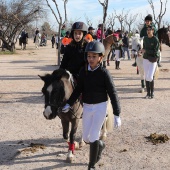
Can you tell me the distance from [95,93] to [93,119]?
0.33 meters

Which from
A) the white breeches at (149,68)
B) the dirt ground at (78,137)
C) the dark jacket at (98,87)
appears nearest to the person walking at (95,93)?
the dark jacket at (98,87)

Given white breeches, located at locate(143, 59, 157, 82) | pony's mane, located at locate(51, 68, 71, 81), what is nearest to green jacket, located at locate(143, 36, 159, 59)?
white breeches, located at locate(143, 59, 157, 82)

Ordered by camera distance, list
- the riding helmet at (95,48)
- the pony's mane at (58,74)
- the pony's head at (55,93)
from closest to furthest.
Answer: the riding helmet at (95,48) < the pony's head at (55,93) < the pony's mane at (58,74)

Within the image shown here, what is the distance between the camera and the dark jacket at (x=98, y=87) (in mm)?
3637

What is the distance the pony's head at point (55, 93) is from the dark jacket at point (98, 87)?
1.07 ft

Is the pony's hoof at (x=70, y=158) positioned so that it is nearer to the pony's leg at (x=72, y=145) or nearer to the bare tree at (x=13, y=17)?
the pony's leg at (x=72, y=145)

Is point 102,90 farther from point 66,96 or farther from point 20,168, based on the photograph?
point 20,168

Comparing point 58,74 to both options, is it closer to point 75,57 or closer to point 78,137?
point 75,57

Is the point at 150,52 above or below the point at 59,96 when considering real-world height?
above

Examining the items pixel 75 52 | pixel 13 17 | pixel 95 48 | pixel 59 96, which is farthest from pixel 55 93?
pixel 13 17

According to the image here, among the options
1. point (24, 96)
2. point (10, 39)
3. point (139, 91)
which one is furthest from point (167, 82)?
point (10, 39)

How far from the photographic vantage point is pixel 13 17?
1049 inches

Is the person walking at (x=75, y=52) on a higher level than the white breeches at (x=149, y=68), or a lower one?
higher

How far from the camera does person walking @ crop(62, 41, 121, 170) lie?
363 cm
